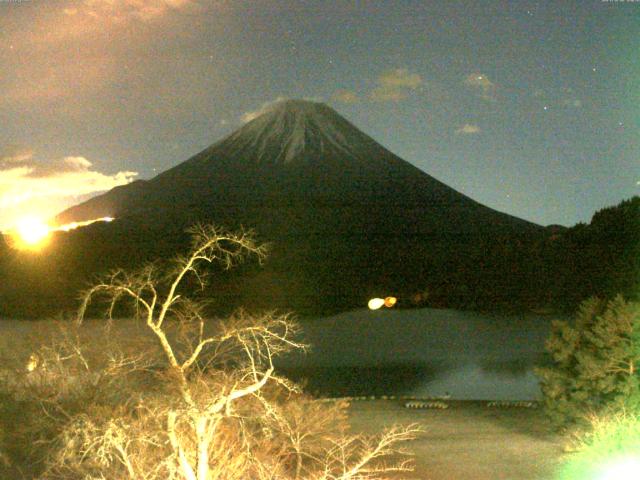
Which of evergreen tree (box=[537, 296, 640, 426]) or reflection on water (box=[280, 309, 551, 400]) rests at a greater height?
evergreen tree (box=[537, 296, 640, 426])

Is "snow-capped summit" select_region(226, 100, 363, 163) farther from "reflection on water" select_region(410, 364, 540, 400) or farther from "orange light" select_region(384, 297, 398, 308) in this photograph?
"reflection on water" select_region(410, 364, 540, 400)

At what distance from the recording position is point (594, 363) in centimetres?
1080

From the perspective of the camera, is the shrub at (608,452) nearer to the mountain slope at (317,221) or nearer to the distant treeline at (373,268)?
the distant treeline at (373,268)

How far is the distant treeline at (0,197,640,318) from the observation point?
35.0m

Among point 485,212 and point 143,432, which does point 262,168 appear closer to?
point 485,212

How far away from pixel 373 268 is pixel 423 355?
1920 centimetres

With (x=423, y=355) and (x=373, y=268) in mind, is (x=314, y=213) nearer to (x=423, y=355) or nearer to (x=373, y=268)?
(x=373, y=268)

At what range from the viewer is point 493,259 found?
43.8 metres

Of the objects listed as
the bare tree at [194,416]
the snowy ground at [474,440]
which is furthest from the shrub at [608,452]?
the bare tree at [194,416]

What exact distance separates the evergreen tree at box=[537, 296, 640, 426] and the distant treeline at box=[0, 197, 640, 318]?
18.7 m

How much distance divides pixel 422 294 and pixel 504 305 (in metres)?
5.76

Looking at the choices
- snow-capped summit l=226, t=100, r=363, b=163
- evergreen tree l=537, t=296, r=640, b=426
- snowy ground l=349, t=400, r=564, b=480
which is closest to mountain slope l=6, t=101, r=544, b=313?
snow-capped summit l=226, t=100, r=363, b=163

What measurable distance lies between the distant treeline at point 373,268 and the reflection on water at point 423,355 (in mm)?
2130

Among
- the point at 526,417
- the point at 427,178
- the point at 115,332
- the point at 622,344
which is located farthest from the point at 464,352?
the point at 427,178
